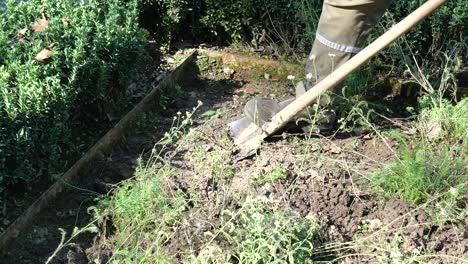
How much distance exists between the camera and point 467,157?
3.78 meters

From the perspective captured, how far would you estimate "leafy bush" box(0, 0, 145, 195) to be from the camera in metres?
3.40

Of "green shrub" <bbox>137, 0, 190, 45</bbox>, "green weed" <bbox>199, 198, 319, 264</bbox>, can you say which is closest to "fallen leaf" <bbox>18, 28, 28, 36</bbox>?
"green shrub" <bbox>137, 0, 190, 45</bbox>

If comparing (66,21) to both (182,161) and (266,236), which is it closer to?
(182,161)

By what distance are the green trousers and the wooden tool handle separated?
0.48 ft

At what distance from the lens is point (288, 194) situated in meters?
3.67

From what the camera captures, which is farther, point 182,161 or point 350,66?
point 182,161

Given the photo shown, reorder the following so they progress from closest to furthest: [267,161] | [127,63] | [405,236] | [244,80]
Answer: [405,236] < [267,161] < [127,63] < [244,80]

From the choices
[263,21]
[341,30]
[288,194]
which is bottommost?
[288,194]

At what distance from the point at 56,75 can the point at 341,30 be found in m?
1.79

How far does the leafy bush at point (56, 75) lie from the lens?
134 inches

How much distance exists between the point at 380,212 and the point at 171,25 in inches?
109

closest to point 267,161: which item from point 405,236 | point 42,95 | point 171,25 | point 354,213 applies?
point 354,213

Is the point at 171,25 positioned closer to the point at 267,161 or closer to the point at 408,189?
the point at 267,161

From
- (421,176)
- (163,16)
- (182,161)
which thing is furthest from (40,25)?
(421,176)
